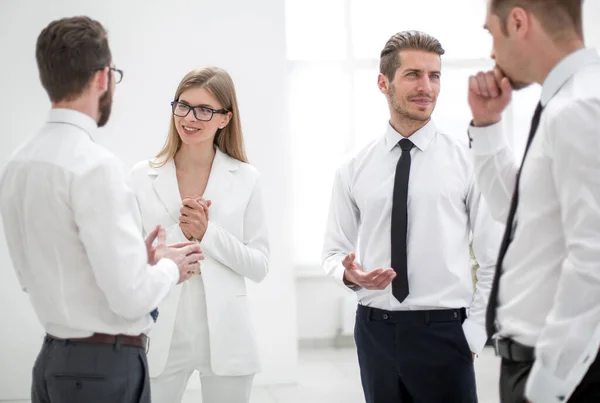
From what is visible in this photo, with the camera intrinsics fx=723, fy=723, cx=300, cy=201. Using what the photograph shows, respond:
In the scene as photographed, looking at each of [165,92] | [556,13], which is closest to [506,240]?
[556,13]

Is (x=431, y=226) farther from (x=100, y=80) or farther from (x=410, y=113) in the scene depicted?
(x=100, y=80)

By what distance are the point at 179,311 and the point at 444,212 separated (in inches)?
40.2

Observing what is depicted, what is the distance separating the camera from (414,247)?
2.60 meters

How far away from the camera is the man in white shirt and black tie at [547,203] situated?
1456 millimetres

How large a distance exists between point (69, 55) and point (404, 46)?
140cm

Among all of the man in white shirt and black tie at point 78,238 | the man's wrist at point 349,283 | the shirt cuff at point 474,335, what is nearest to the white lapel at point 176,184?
the man's wrist at point 349,283

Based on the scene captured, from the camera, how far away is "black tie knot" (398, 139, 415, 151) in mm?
2737

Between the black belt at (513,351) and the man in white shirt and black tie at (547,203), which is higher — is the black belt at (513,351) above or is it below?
below

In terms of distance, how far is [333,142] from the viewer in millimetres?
7039

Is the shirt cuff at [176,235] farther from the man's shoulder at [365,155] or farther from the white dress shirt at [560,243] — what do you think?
the white dress shirt at [560,243]

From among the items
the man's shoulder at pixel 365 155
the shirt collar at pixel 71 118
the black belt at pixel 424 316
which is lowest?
the black belt at pixel 424 316

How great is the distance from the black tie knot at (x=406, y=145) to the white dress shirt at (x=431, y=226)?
0.02m

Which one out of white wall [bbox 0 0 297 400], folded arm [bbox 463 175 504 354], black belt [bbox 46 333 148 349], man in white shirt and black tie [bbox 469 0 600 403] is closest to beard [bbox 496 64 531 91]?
man in white shirt and black tie [bbox 469 0 600 403]

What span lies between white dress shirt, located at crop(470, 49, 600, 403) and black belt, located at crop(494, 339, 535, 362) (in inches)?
0.6
